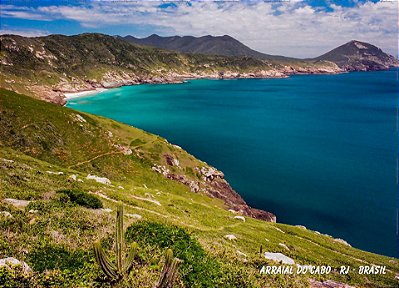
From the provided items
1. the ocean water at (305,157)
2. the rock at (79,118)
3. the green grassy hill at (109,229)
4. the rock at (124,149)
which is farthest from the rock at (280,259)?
the rock at (79,118)

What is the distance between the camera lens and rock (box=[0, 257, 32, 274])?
1145cm

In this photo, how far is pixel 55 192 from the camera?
80.6ft

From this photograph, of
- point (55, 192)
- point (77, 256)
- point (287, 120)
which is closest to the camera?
point (77, 256)

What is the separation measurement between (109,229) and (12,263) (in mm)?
6885

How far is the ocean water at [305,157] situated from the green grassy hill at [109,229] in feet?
71.5

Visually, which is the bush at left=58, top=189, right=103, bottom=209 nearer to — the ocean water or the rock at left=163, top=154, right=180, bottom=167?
the rock at left=163, top=154, right=180, bottom=167

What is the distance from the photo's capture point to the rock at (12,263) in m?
11.5

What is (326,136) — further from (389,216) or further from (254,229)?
(254,229)

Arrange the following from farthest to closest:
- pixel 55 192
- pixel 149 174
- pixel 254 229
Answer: pixel 149 174, pixel 254 229, pixel 55 192

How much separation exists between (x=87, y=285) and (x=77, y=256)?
286cm

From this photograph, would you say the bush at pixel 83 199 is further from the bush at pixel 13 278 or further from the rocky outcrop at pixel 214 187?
the rocky outcrop at pixel 214 187

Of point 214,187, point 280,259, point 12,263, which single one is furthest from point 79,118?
point 12,263

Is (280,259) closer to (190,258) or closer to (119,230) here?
(190,258)

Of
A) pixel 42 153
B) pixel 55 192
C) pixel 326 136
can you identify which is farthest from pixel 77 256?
pixel 326 136
